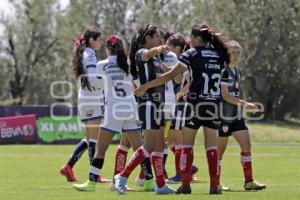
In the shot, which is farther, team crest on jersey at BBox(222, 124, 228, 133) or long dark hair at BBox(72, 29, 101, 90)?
long dark hair at BBox(72, 29, 101, 90)

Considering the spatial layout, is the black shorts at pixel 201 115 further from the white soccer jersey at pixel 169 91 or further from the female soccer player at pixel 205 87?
the white soccer jersey at pixel 169 91

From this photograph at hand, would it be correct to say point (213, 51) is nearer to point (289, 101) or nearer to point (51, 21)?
point (289, 101)

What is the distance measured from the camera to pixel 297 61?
52844mm

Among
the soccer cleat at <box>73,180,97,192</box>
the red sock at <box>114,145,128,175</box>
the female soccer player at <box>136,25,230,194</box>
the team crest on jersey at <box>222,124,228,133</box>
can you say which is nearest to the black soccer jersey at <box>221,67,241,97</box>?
the team crest on jersey at <box>222,124,228,133</box>

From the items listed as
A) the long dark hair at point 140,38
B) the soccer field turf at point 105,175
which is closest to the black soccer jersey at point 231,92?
the soccer field turf at point 105,175

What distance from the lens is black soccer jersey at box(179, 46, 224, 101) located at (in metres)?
11.8

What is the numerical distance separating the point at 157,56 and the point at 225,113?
1681 millimetres

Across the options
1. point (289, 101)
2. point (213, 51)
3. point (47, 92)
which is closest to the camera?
point (213, 51)

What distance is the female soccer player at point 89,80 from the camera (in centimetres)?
1420

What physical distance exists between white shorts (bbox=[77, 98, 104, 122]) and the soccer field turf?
1211mm

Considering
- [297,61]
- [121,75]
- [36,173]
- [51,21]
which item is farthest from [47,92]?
[121,75]

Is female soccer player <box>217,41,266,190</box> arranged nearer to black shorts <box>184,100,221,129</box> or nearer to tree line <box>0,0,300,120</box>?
black shorts <box>184,100,221,129</box>

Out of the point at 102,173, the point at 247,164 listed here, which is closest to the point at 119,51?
the point at 247,164

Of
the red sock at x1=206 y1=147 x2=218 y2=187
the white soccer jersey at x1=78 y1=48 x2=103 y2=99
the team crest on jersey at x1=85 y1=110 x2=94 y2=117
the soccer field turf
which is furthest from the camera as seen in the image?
the team crest on jersey at x1=85 y1=110 x2=94 y2=117
